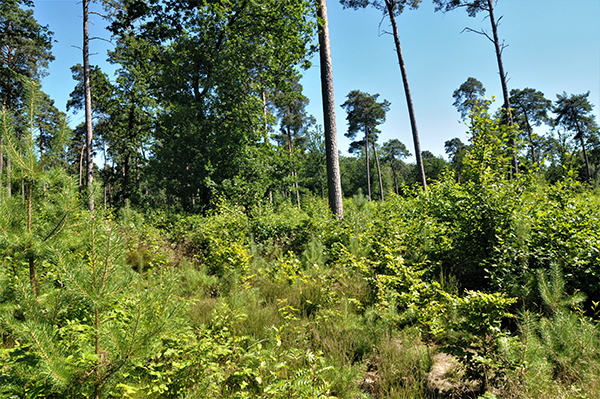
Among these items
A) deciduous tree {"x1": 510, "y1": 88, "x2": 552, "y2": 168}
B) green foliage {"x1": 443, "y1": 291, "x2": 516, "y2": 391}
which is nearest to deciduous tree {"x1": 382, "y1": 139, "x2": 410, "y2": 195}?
deciduous tree {"x1": 510, "y1": 88, "x2": 552, "y2": 168}

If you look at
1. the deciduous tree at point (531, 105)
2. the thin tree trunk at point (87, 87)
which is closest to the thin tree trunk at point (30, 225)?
the thin tree trunk at point (87, 87)

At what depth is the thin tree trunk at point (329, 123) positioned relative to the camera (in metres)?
7.92

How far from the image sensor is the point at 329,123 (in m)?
8.12

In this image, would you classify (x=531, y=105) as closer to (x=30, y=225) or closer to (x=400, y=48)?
(x=400, y=48)

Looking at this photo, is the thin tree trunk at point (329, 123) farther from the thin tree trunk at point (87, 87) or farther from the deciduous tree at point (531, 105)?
the deciduous tree at point (531, 105)

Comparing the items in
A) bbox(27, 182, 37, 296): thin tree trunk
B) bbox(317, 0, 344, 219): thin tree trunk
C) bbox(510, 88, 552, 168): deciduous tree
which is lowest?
bbox(27, 182, 37, 296): thin tree trunk

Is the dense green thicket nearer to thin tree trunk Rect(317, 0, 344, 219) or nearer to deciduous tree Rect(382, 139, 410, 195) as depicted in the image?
thin tree trunk Rect(317, 0, 344, 219)

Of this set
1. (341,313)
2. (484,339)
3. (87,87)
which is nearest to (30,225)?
(341,313)

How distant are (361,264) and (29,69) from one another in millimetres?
28305

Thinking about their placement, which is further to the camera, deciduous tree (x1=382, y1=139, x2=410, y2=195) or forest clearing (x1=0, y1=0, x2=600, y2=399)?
deciduous tree (x1=382, y1=139, x2=410, y2=195)

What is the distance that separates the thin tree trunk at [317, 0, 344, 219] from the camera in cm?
792

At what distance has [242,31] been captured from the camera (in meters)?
10.6

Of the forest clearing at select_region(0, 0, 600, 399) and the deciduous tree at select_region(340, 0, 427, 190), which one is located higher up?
the deciduous tree at select_region(340, 0, 427, 190)

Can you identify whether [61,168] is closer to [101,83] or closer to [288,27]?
[288,27]
